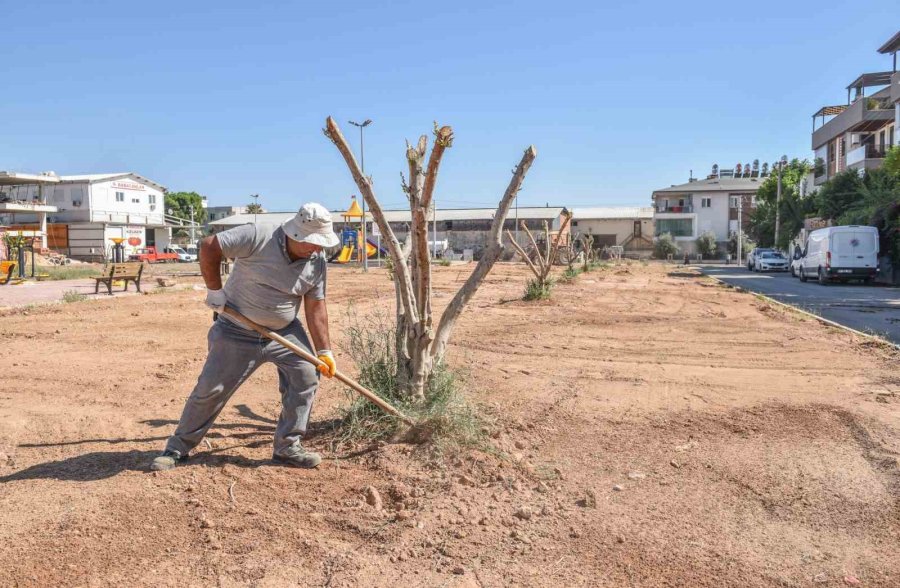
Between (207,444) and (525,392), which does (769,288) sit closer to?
(525,392)

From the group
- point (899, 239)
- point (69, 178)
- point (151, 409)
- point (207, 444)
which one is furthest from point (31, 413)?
point (69, 178)

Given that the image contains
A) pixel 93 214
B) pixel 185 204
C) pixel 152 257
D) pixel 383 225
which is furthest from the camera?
pixel 185 204

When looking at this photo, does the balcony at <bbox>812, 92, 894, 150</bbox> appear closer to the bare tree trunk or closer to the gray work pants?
the bare tree trunk

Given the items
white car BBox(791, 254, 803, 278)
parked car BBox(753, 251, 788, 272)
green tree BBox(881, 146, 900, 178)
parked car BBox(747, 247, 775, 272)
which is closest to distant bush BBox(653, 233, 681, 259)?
parked car BBox(747, 247, 775, 272)

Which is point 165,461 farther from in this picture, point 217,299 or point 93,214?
point 93,214

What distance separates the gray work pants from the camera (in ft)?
15.4

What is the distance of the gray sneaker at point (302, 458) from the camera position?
4.75 meters

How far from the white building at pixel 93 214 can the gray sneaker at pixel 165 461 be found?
52.3 m

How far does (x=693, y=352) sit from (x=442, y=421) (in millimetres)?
5900

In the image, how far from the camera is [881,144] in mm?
42844

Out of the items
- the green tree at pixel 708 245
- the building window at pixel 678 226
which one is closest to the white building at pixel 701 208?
the building window at pixel 678 226

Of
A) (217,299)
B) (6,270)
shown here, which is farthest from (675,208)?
(217,299)

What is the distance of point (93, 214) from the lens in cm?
5612

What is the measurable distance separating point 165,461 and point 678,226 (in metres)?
69.8
